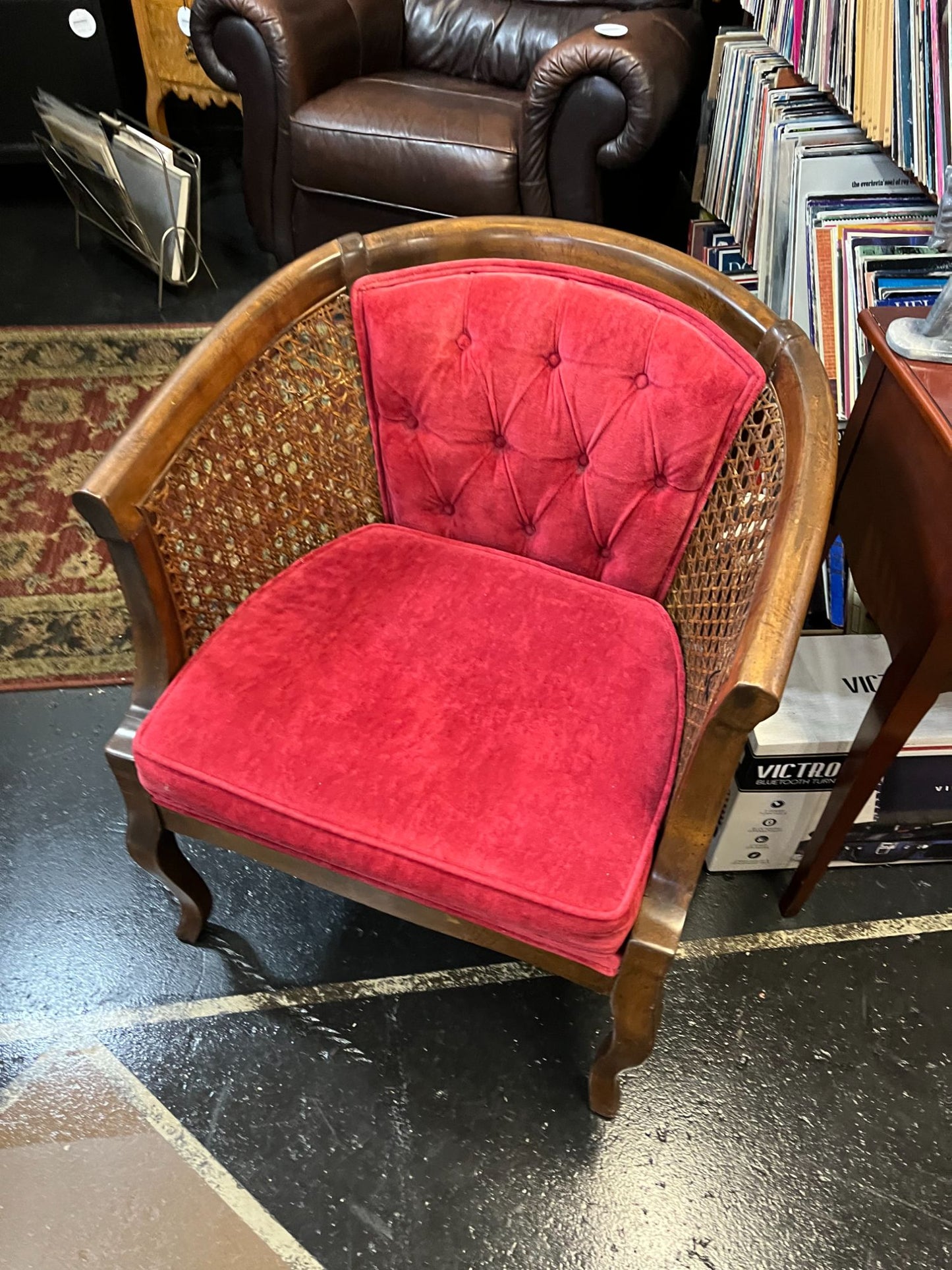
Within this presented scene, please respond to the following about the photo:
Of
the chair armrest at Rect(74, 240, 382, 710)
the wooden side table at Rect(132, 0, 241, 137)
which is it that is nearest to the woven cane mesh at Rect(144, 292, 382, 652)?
the chair armrest at Rect(74, 240, 382, 710)

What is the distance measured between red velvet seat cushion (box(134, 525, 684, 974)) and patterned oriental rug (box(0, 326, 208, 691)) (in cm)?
69

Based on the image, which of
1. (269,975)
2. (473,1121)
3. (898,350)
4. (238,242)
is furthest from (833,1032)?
(238,242)

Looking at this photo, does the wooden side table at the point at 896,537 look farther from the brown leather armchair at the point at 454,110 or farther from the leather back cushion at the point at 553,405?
the brown leather armchair at the point at 454,110

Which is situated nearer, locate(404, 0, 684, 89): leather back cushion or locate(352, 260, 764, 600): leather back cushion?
locate(352, 260, 764, 600): leather back cushion

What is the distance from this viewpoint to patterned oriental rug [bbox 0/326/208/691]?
5.39 feet

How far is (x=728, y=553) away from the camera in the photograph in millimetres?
1003

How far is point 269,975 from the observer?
4.09ft

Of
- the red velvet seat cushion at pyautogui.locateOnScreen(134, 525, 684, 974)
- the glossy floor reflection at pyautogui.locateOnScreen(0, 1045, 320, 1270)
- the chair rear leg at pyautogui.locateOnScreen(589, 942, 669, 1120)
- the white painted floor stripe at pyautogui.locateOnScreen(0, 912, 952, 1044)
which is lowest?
the glossy floor reflection at pyautogui.locateOnScreen(0, 1045, 320, 1270)

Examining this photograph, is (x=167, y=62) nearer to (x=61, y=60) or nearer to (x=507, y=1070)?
(x=61, y=60)

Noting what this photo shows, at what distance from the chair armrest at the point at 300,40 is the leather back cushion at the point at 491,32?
134 millimetres

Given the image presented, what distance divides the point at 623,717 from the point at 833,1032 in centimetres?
57

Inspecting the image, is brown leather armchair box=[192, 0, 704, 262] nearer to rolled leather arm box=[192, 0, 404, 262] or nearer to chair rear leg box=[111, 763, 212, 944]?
rolled leather arm box=[192, 0, 404, 262]

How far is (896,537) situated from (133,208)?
2.18 m

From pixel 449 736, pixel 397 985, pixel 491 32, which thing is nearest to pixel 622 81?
pixel 491 32
